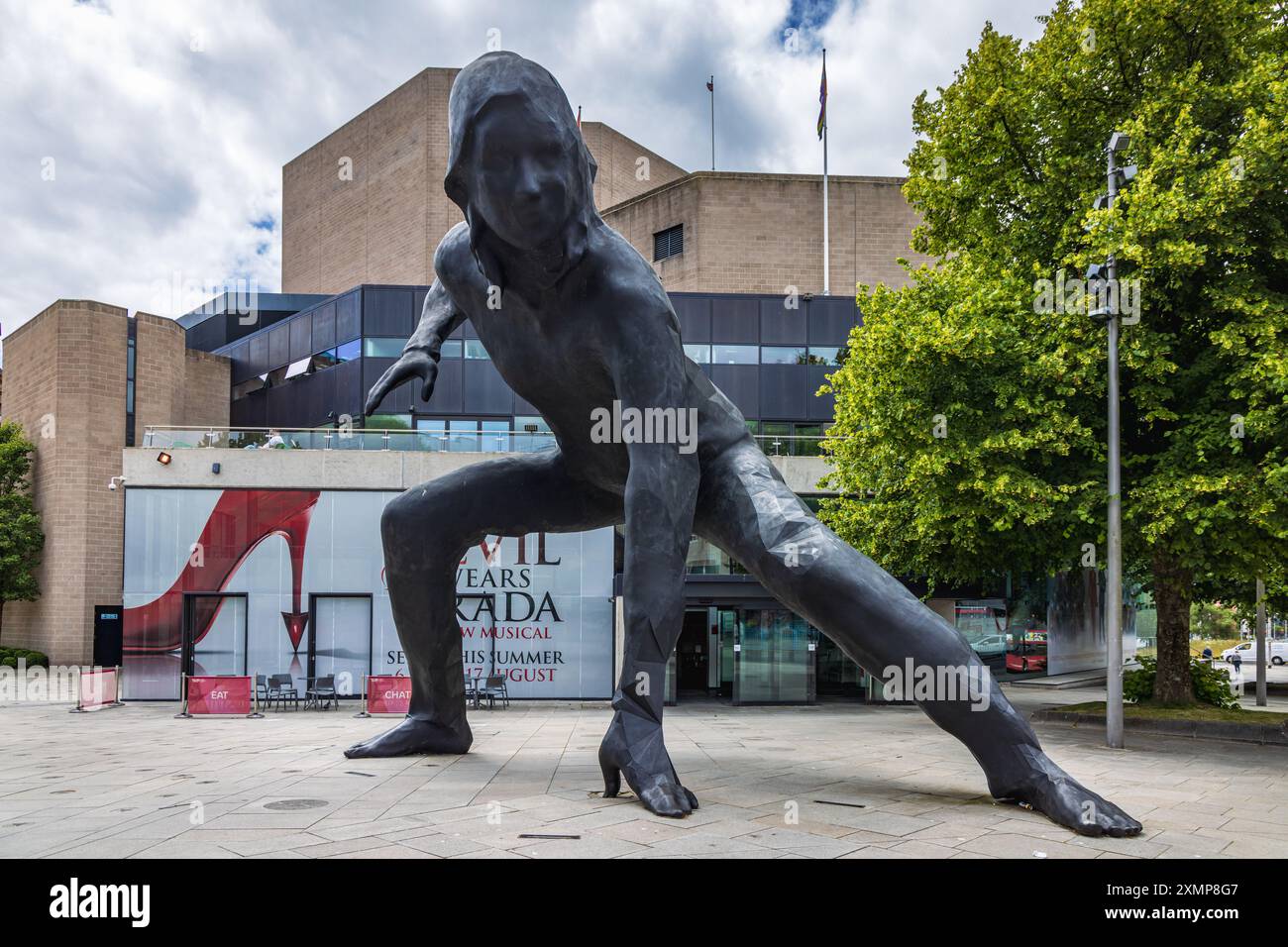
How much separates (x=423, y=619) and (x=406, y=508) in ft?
2.97

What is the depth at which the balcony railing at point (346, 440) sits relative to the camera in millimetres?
22219

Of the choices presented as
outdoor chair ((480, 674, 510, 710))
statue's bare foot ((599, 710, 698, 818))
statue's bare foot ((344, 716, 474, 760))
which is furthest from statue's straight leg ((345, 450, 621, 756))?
outdoor chair ((480, 674, 510, 710))

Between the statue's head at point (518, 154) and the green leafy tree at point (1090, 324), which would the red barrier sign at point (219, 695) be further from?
the statue's head at point (518, 154)

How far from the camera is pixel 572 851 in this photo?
15.1 ft

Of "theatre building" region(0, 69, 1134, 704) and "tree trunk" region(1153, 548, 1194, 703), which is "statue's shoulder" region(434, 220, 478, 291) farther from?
"tree trunk" region(1153, 548, 1194, 703)

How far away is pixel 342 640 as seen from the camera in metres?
21.8

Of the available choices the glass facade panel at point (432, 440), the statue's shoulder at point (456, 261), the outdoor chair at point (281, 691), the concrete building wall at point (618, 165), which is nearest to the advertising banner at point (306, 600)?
the outdoor chair at point (281, 691)

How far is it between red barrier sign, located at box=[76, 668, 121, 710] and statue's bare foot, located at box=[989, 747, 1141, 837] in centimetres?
1945

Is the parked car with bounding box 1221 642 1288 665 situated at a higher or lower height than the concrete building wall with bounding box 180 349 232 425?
lower

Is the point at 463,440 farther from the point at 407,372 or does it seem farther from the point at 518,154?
the point at 518,154

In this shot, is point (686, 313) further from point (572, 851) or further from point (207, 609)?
point (572, 851)

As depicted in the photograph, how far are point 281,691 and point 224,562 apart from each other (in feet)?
12.0

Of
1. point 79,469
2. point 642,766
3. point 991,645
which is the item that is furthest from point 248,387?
point 642,766

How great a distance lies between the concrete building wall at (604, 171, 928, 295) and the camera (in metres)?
34.4
